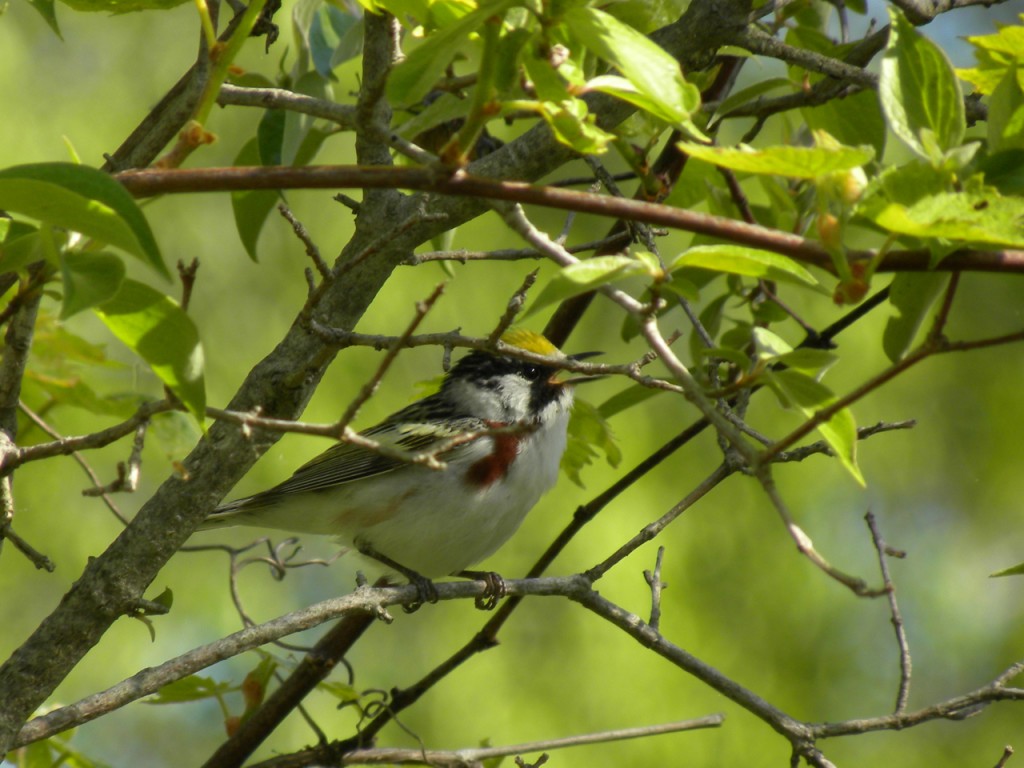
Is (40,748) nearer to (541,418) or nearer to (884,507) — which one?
(541,418)

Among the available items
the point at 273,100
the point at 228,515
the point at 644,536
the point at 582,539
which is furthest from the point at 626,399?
the point at 582,539

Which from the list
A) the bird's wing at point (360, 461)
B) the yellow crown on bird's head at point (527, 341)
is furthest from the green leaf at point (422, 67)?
the bird's wing at point (360, 461)

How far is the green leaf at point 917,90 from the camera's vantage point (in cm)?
119

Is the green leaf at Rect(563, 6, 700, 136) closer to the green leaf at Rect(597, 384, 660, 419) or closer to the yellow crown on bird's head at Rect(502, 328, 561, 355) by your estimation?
the green leaf at Rect(597, 384, 660, 419)

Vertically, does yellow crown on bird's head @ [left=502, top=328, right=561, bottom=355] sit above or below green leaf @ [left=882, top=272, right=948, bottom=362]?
below

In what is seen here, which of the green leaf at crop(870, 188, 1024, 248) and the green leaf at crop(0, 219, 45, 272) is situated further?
the green leaf at crop(0, 219, 45, 272)

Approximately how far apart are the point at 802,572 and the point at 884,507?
102 cm

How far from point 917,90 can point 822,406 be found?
0.36m

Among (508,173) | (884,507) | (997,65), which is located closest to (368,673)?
(884,507)

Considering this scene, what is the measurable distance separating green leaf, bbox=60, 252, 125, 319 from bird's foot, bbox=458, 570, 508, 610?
1208 millimetres

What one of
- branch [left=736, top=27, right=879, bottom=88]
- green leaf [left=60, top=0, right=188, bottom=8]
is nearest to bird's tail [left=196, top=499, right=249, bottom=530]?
green leaf [left=60, top=0, right=188, bottom=8]

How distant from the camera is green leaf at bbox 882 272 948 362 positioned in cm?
136

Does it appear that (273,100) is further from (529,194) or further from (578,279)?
(578,279)

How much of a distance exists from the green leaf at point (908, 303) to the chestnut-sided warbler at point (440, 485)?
1.91 meters
